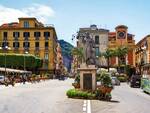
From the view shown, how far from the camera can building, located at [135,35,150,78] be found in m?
92.5

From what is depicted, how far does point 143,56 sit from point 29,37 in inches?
1693

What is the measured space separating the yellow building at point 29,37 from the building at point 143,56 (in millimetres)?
29796

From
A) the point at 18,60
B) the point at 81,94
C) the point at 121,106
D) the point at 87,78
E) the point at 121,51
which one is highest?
the point at 121,51

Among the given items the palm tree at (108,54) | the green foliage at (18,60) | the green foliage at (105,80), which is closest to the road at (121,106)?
the green foliage at (105,80)

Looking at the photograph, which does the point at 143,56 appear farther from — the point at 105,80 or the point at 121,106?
the point at 121,106

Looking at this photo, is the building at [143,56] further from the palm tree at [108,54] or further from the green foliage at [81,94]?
the green foliage at [81,94]

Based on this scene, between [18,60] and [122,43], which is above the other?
[122,43]

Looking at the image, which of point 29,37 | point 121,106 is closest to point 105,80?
point 121,106

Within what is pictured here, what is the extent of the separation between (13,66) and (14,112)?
102 meters

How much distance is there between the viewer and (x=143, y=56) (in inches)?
3844

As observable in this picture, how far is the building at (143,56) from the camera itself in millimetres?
92537

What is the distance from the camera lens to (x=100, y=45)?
398 feet

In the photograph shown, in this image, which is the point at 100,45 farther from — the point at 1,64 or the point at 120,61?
the point at 1,64

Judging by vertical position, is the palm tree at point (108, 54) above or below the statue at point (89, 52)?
above
